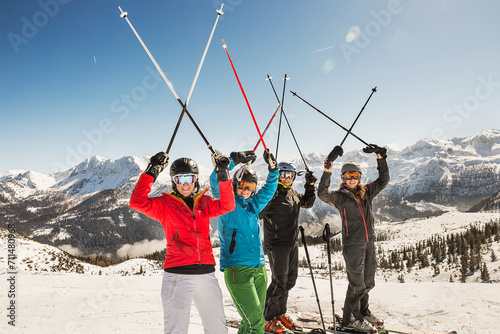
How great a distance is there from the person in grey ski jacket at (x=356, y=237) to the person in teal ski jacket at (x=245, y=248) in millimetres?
1387

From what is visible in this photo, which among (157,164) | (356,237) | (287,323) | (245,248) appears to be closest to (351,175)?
(356,237)

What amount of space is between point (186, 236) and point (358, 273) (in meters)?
3.39

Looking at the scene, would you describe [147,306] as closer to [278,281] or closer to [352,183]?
[278,281]

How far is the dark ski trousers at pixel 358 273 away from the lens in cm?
535

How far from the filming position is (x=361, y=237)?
17.7 ft

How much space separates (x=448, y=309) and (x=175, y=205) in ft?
22.6

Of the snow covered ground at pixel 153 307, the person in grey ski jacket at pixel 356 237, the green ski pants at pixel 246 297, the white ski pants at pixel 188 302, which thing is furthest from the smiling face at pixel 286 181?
the white ski pants at pixel 188 302

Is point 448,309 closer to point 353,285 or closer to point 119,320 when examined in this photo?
point 353,285

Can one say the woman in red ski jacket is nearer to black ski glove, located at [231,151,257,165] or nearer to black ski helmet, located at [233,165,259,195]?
black ski helmet, located at [233,165,259,195]

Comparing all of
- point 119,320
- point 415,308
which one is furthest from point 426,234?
point 119,320

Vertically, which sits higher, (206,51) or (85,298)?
(206,51)

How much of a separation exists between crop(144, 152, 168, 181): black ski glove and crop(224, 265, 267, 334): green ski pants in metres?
1.58

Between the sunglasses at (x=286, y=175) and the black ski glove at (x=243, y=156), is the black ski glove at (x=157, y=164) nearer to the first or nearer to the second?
the black ski glove at (x=243, y=156)

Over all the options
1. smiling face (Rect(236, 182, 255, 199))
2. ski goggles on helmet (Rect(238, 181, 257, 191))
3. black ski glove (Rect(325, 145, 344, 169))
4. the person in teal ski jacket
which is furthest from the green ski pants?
black ski glove (Rect(325, 145, 344, 169))
